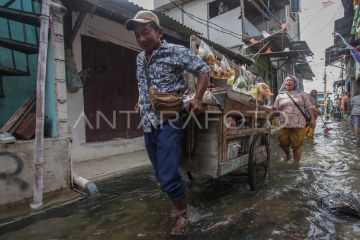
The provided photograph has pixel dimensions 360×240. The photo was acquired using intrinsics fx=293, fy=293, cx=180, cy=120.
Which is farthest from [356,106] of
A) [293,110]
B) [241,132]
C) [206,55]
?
[206,55]

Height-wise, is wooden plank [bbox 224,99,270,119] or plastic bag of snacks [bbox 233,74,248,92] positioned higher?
plastic bag of snacks [bbox 233,74,248,92]

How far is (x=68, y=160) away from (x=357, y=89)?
24200mm

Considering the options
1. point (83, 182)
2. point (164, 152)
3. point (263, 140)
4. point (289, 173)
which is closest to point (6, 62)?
point (83, 182)

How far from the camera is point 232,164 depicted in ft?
12.1

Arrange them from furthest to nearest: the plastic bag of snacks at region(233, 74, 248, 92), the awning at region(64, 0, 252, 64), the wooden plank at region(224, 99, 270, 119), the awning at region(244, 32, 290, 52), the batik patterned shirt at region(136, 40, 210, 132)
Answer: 1. the awning at region(244, 32, 290, 52)
2. the awning at region(64, 0, 252, 64)
3. the plastic bag of snacks at region(233, 74, 248, 92)
4. the wooden plank at region(224, 99, 270, 119)
5. the batik patterned shirt at region(136, 40, 210, 132)

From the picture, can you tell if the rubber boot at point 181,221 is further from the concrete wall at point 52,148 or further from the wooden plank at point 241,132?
the concrete wall at point 52,148

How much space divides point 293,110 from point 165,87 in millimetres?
4183

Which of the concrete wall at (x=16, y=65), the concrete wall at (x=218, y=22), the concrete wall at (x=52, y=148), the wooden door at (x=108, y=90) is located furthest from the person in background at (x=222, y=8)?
the concrete wall at (x=52, y=148)

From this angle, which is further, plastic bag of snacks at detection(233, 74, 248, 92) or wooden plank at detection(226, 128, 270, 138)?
plastic bag of snacks at detection(233, 74, 248, 92)

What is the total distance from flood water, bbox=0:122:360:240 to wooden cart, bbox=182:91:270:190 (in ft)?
1.50

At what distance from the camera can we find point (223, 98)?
134 inches

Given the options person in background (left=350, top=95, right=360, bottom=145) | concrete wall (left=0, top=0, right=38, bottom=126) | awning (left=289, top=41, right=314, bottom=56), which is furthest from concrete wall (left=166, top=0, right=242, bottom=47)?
concrete wall (left=0, top=0, right=38, bottom=126)

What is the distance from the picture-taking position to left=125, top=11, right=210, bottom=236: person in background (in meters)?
2.80

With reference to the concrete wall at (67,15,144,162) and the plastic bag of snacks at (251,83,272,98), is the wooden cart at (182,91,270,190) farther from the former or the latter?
the concrete wall at (67,15,144,162)
